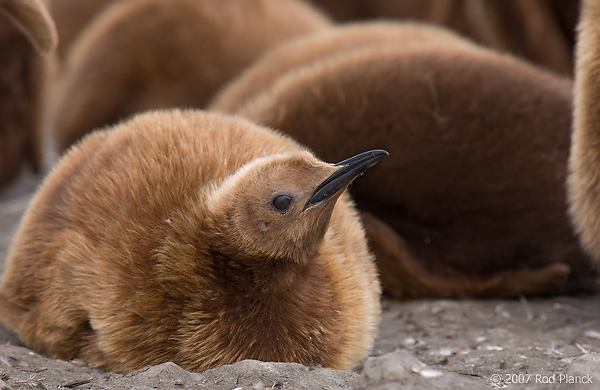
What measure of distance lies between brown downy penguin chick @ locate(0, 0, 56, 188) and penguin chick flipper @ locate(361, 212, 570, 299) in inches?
89.2

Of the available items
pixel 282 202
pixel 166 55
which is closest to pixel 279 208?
pixel 282 202

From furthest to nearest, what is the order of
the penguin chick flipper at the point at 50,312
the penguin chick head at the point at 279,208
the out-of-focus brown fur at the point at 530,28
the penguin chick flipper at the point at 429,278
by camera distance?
the out-of-focus brown fur at the point at 530,28 → the penguin chick flipper at the point at 429,278 → the penguin chick flipper at the point at 50,312 → the penguin chick head at the point at 279,208

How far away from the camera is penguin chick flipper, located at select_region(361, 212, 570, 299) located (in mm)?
3229

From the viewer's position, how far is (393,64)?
11.3ft

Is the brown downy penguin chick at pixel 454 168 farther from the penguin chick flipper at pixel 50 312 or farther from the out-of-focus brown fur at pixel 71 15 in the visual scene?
the out-of-focus brown fur at pixel 71 15

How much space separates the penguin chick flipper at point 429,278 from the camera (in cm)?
323

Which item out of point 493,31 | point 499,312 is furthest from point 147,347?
point 493,31

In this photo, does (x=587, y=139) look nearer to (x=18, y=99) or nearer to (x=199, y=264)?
(x=199, y=264)

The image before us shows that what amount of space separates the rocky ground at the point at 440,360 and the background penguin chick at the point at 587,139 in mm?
388

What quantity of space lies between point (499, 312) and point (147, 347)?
151 centimetres

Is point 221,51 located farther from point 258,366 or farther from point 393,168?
point 258,366

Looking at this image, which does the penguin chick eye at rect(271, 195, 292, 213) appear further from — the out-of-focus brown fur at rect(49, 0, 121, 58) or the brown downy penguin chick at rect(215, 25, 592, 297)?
the out-of-focus brown fur at rect(49, 0, 121, 58)

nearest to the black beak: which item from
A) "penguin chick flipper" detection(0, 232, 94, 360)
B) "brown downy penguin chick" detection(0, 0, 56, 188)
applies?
"penguin chick flipper" detection(0, 232, 94, 360)

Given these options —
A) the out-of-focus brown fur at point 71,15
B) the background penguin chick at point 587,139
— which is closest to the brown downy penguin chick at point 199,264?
the background penguin chick at point 587,139
